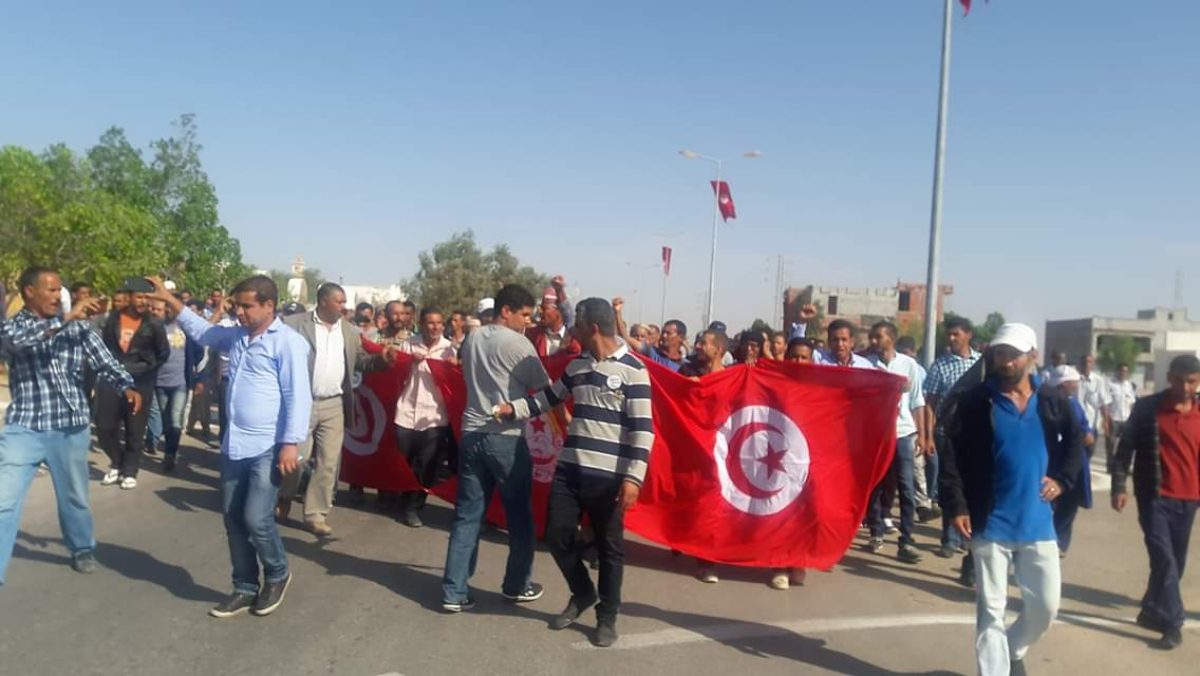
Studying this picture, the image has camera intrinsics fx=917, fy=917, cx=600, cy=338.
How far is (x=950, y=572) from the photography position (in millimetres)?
7488

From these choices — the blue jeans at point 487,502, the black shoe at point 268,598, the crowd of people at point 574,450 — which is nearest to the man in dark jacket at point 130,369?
the crowd of people at point 574,450

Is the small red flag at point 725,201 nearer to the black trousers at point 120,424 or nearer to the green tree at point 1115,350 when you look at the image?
the black trousers at point 120,424

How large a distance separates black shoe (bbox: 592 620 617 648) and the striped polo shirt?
0.85 m

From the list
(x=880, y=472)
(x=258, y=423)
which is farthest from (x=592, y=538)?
Result: (x=880, y=472)

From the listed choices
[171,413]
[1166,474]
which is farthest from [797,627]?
[171,413]

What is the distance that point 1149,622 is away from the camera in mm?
5996

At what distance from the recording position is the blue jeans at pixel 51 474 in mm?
5605

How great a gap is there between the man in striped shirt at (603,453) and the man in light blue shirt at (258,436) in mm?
1618

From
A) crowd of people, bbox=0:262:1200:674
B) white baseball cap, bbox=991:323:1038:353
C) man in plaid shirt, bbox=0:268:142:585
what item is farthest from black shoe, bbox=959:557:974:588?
man in plaid shirt, bbox=0:268:142:585

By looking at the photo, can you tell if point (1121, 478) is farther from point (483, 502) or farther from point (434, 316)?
point (434, 316)

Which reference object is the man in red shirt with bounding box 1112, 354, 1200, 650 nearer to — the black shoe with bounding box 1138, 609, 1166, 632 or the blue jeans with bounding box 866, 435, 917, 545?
the black shoe with bounding box 1138, 609, 1166, 632

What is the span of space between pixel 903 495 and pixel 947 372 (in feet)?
4.48

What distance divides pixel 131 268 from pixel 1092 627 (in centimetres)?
3577

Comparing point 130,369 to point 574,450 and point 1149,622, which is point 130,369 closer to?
point 574,450
